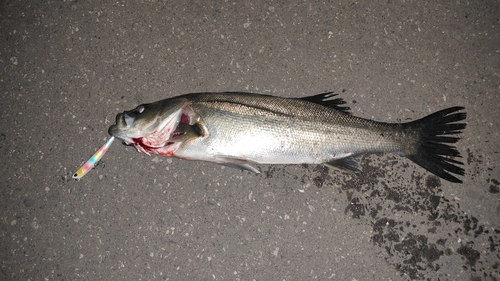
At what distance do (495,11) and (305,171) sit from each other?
2.64 metres

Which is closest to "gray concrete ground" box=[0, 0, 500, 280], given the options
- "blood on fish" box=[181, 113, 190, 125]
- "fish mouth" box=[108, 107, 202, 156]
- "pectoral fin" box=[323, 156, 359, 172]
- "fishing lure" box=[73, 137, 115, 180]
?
"fishing lure" box=[73, 137, 115, 180]

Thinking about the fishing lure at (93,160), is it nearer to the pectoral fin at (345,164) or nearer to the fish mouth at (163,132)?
the fish mouth at (163,132)

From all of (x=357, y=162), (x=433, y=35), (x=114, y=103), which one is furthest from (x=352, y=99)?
(x=114, y=103)

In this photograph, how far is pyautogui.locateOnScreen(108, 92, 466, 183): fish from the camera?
2.53 m

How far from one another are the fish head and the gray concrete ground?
1.68 ft

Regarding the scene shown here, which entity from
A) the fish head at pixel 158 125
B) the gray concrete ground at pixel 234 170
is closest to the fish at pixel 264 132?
the fish head at pixel 158 125

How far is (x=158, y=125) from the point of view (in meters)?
2.54

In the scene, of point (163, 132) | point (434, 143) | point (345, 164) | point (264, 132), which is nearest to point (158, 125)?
point (163, 132)

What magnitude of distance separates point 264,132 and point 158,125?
0.88m

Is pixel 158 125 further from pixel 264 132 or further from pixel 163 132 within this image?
pixel 264 132

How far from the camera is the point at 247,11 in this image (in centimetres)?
329

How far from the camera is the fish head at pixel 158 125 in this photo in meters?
2.54

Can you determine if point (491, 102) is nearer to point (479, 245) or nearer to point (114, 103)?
point (479, 245)

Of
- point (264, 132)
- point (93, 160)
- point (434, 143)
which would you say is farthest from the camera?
point (93, 160)
